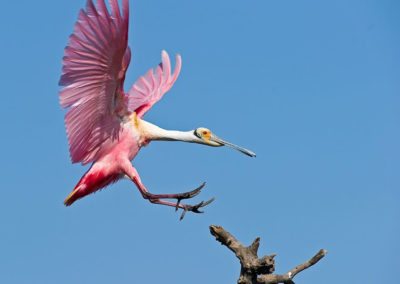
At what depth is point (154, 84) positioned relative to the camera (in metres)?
15.5

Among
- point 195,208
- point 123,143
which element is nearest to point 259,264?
point 195,208

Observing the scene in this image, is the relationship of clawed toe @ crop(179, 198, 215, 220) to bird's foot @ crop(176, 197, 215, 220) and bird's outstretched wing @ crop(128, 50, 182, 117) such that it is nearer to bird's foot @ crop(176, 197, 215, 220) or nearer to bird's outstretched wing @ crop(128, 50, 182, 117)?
bird's foot @ crop(176, 197, 215, 220)

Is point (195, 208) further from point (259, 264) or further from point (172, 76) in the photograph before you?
point (172, 76)

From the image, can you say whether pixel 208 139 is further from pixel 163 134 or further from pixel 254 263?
pixel 254 263

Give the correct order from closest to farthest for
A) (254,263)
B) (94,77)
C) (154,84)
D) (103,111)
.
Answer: (254,263)
(94,77)
(103,111)
(154,84)

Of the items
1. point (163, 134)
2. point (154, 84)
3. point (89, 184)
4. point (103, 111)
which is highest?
point (154, 84)

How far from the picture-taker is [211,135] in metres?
14.1

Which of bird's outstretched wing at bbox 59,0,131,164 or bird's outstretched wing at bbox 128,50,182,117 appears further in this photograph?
bird's outstretched wing at bbox 128,50,182,117

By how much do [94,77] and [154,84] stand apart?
111 inches

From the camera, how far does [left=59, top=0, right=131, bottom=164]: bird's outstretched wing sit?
40.1 ft

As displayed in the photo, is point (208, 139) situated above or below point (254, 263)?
above

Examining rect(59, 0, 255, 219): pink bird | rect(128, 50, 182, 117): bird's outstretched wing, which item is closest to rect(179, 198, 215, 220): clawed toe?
rect(59, 0, 255, 219): pink bird

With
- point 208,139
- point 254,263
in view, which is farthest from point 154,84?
point 254,263

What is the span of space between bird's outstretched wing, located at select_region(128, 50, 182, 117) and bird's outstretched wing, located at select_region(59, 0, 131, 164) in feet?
6.09
